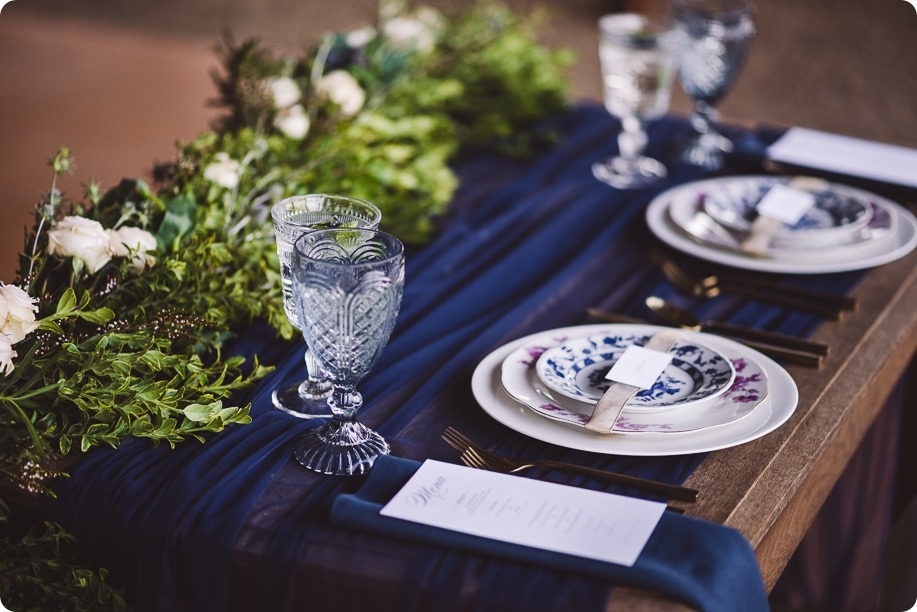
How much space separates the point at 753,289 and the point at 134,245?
0.80 m

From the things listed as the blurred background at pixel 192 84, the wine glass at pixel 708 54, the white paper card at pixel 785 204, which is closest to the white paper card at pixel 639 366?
the white paper card at pixel 785 204

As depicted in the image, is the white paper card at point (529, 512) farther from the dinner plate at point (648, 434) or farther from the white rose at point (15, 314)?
the white rose at point (15, 314)

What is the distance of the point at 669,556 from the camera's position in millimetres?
839

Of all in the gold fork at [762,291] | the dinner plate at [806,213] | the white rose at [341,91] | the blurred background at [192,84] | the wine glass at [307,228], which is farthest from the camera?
the blurred background at [192,84]

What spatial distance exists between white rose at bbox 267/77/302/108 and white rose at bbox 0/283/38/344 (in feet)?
2.63

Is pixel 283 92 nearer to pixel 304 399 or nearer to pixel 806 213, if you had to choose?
pixel 304 399

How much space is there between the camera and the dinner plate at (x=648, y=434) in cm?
99

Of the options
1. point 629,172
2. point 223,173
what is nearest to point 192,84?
point 629,172

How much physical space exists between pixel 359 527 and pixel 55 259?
1.59 ft

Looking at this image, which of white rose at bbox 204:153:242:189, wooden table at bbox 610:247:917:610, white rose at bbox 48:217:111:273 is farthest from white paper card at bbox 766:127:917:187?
white rose at bbox 48:217:111:273

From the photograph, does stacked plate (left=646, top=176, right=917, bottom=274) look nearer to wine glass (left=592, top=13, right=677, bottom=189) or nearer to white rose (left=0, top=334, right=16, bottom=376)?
wine glass (left=592, top=13, right=677, bottom=189)

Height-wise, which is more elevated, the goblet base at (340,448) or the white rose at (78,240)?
the white rose at (78,240)

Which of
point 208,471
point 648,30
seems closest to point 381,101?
point 648,30

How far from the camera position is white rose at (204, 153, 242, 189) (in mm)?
1343
